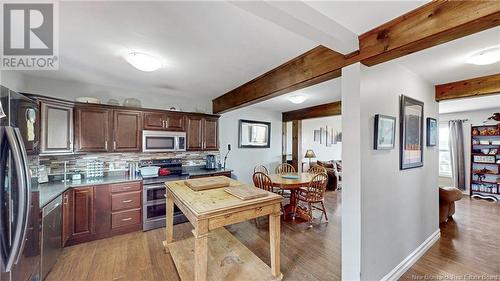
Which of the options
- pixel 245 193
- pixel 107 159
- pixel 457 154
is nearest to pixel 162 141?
pixel 107 159

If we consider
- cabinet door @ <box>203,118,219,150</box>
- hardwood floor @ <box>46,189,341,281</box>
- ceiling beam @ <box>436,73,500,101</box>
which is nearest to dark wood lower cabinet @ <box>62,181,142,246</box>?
hardwood floor @ <box>46,189,341,281</box>

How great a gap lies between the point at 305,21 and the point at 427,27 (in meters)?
0.83

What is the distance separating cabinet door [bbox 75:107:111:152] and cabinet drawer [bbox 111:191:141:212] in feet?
2.54

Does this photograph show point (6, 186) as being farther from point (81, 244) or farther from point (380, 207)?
point (380, 207)

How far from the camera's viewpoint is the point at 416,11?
1353mm

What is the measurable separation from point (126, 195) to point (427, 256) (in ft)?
13.9

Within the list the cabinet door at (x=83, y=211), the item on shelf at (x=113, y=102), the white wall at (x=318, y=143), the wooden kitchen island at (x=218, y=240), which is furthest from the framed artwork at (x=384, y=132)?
the white wall at (x=318, y=143)

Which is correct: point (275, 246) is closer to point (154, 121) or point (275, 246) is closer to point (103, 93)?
point (154, 121)

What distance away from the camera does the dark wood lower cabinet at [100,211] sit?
8.61 feet

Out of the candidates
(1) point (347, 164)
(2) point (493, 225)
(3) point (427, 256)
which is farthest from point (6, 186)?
(2) point (493, 225)

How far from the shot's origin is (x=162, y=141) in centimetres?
353

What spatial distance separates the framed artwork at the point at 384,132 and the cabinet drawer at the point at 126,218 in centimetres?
340

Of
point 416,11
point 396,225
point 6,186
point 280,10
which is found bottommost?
point 396,225

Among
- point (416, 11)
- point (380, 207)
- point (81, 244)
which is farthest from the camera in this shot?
point (81, 244)
